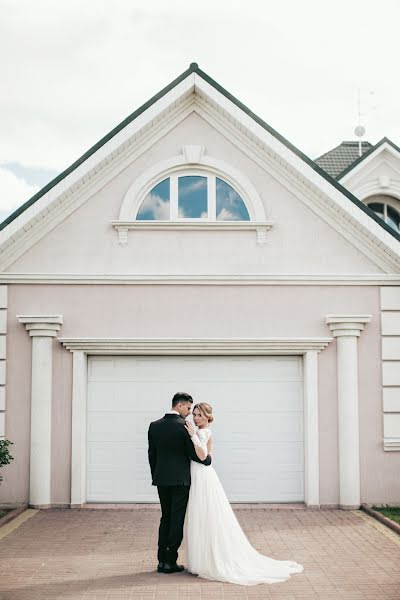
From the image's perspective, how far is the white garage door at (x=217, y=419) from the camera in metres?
13.0

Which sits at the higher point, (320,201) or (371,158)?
(371,158)

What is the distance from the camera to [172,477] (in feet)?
27.8

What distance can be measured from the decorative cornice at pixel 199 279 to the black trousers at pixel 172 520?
5.01 m

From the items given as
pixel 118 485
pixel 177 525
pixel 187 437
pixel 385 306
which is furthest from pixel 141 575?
pixel 385 306

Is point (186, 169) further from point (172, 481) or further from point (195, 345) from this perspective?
point (172, 481)

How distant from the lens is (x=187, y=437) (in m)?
8.58

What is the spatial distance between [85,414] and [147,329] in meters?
1.64

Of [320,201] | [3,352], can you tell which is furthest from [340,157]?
[3,352]

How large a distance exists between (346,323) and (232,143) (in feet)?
11.2

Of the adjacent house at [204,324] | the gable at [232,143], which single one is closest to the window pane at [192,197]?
Answer: the adjacent house at [204,324]

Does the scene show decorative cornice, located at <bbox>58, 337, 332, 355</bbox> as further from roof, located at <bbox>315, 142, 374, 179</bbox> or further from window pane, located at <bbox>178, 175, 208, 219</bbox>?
roof, located at <bbox>315, 142, 374, 179</bbox>

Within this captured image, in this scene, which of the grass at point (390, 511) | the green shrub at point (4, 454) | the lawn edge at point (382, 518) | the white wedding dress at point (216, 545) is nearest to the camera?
the white wedding dress at point (216, 545)

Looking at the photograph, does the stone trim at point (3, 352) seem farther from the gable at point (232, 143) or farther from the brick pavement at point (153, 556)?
the brick pavement at point (153, 556)

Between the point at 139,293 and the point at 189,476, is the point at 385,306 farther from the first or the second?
the point at 189,476
